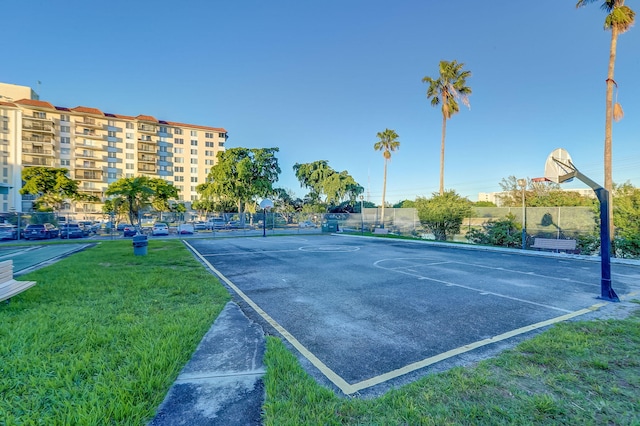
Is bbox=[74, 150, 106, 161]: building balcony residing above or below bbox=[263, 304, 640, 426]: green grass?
above

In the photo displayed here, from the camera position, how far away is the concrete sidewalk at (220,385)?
2.57 metres

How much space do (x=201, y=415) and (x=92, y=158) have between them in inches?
3097

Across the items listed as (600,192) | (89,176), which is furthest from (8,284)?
(89,176)

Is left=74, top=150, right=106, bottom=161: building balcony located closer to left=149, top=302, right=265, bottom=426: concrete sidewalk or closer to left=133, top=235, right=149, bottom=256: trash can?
left=133, top=235, right=149, bottom=256: trash can

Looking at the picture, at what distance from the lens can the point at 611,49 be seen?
15.3 meters

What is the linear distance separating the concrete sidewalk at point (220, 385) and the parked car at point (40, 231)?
94.1 ft

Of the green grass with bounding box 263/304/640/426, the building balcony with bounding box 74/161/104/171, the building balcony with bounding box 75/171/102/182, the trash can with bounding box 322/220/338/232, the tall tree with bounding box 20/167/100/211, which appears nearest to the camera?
the green grass with bounding box 263/304/640/426

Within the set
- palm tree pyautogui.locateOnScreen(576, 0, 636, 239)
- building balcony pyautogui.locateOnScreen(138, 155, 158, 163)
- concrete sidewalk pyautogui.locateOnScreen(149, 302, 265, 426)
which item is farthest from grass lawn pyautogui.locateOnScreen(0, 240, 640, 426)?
building balcony pyautogui.locateOnScreen(138, 155, 158, 163)

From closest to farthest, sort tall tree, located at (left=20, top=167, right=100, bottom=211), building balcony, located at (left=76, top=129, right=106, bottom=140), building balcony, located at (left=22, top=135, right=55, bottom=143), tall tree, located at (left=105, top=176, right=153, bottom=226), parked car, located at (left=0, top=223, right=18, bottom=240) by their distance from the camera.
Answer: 1. parked car, located at (left=0, top=223, right=18, bottom=240)
2. tall tree, located at (left=105, top=176, right=153, bottom=226)
3. tall tree, located at (left=20, top=167, right=100, bottom=211)
4. building balcony, located at (left=22, top=135, right=55, bottom=143)
5. building balcony, located at (left=76, top=129, right=106, bottom=140)

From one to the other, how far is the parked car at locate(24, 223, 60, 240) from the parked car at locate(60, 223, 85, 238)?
509 millimetres

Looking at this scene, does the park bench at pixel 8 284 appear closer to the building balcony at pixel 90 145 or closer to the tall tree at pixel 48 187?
the tall tree at pixel 48 187

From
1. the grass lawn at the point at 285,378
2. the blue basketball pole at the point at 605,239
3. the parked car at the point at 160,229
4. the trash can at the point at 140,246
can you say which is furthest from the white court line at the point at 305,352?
the parked car at the point at 160,229

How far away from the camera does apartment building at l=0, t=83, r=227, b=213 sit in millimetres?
55750

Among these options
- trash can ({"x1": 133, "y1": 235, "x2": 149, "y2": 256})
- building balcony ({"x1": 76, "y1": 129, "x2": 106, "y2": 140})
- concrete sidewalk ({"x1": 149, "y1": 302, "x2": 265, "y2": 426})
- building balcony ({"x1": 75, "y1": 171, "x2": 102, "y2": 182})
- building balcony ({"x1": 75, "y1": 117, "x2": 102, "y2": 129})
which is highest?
building balcony ({"x1": 75, "y1": 117, "x2": 102, "y2": 129})
